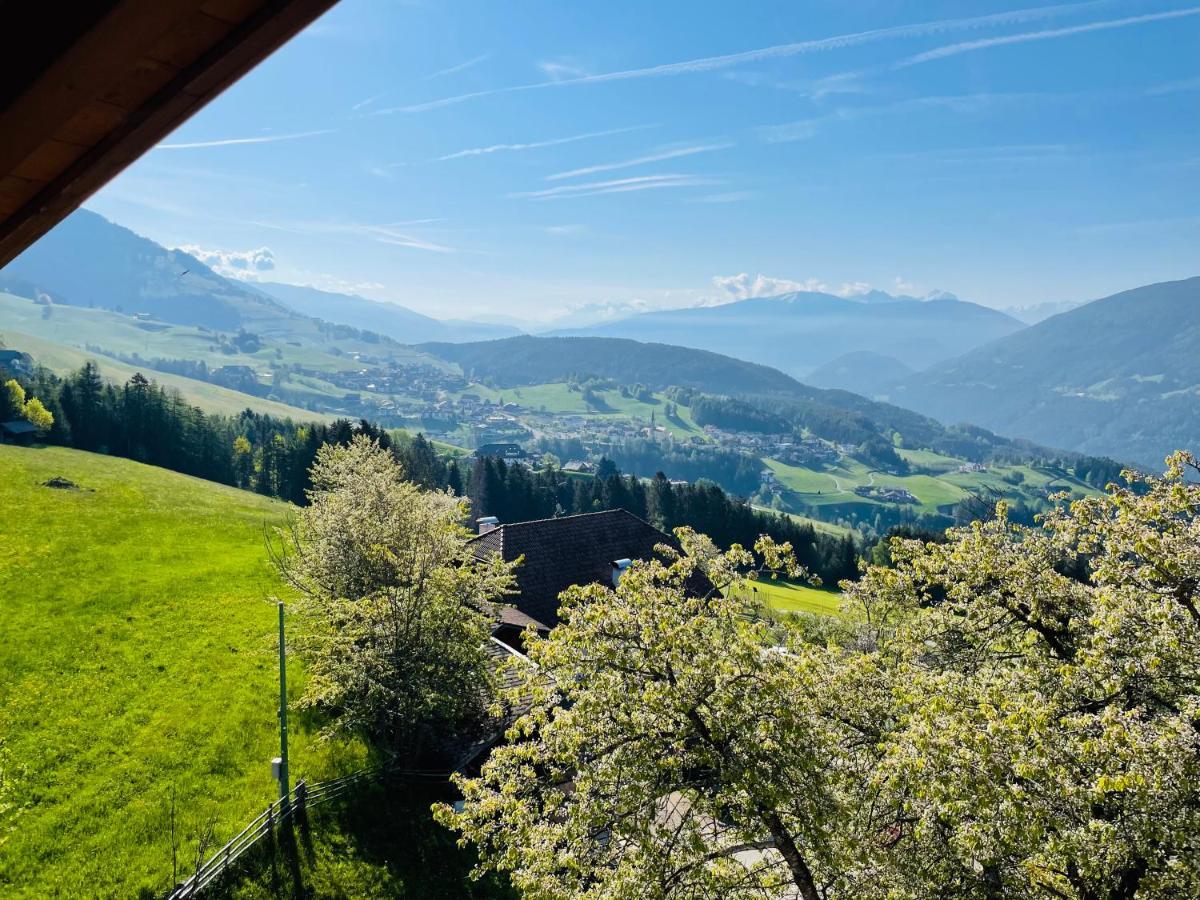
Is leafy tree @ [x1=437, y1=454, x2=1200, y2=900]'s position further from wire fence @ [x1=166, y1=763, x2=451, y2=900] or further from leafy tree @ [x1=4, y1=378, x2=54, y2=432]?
leafy tree @ [x1=4, y1=378, x2=54, y2=432]

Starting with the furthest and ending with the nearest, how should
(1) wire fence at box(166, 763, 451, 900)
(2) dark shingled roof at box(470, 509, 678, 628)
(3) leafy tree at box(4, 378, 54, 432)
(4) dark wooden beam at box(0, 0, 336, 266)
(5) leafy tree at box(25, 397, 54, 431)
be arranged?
(3) leafy tree at box(4, 378, 54, 432)
(5) leafy tree at box(25, 397, 54, 431)
(2) dark shingled roof at box(470, 509, 678, 628)
(1) wire fence at box(166, 763, 451, 900)
(4) dark wooden beam at box(0, 0, 336, 266)

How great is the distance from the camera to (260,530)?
53.3 metres

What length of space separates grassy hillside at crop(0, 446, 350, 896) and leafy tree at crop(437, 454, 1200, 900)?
11441mm

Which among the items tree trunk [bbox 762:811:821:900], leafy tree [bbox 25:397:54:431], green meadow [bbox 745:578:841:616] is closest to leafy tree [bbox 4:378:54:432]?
leafy tree [bbox 25:397:54:431]

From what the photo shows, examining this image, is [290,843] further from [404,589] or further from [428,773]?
[404,589]

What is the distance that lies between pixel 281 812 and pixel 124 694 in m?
9.76

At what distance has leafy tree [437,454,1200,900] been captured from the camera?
8.99 m

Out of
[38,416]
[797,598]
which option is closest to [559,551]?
[797,598]

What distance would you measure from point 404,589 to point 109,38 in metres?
21.2

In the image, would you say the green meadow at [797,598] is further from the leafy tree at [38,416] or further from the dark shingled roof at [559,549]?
the leafy tree at [38,416]

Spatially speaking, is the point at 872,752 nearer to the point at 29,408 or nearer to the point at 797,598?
the point at 797,598

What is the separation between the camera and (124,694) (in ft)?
82.1

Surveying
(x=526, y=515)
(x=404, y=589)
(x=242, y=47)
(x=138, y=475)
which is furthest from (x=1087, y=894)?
(x=526, y=515)

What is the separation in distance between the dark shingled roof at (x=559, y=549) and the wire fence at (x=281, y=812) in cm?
1431
